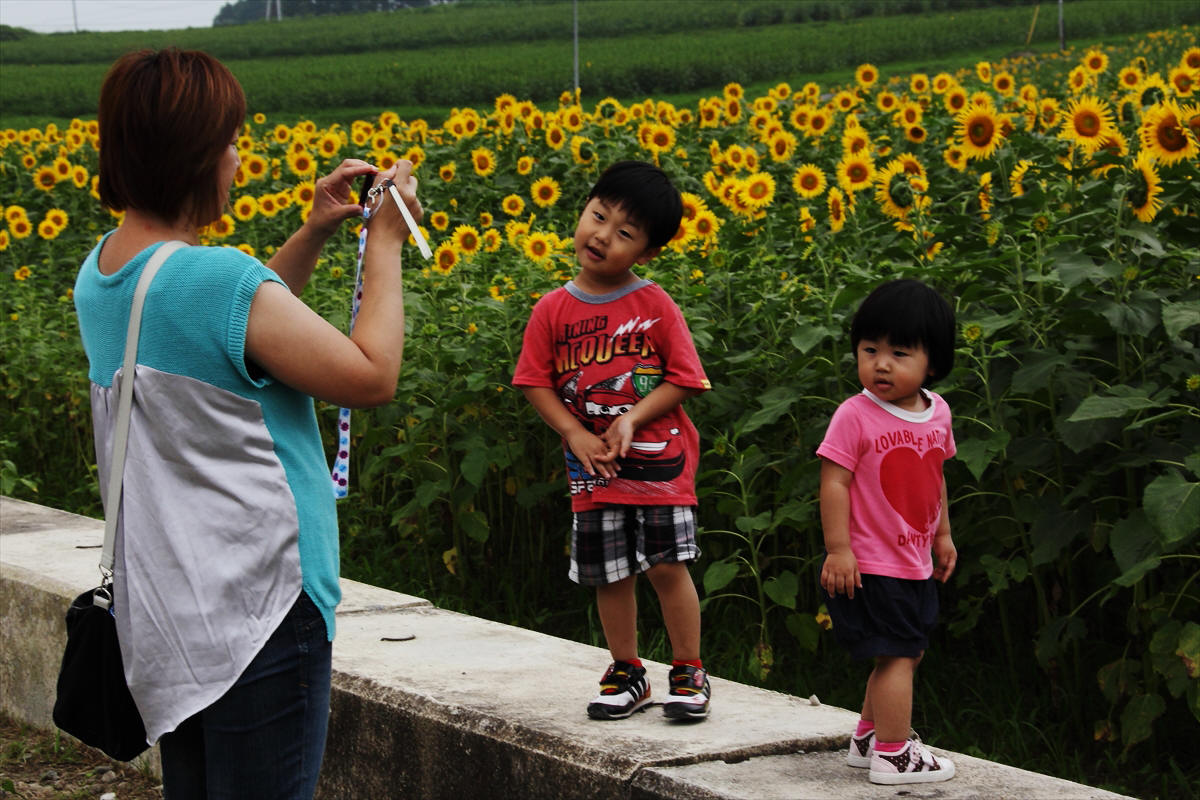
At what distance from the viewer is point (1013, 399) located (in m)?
3.72

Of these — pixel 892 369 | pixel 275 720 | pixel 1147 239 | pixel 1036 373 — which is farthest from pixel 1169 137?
pixel 275 720

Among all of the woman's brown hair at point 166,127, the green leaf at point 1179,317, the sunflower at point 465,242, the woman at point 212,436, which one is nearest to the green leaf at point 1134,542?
the green leaf at point 1179,317

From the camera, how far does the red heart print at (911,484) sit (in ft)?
8.68

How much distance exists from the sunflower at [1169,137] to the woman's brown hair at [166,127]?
262 centimetres

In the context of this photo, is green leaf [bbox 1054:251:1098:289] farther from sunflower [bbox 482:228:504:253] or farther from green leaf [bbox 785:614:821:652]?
sunflower [bbox 482:228:504:253]

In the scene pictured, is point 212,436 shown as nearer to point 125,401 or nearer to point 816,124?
point 125,401

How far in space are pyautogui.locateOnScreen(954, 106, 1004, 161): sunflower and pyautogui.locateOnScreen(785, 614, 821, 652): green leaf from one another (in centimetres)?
194

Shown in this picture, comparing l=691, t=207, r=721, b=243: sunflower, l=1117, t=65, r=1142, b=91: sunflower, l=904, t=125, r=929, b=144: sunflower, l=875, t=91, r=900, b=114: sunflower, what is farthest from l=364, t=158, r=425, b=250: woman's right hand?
l=875, t=91, r=900, b=114: sunflower

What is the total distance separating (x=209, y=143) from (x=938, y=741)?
2238 mm

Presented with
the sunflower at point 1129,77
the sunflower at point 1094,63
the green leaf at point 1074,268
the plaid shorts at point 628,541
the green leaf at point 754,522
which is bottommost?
the green leaf at point 754,522

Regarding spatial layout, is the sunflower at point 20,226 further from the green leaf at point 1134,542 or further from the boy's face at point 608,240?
the green leaf at point 1134,542

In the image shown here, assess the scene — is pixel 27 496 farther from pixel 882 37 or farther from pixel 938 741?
pixel 882 37

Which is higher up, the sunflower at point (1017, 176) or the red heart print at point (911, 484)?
the sunflower at point (1017, 176)

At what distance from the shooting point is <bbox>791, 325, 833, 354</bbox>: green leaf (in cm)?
377
